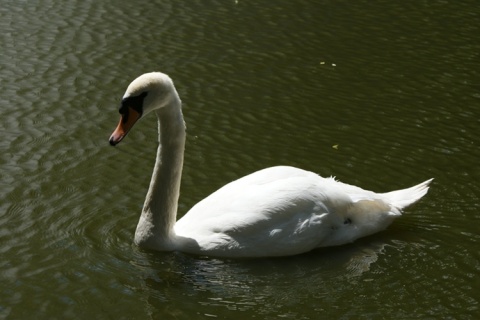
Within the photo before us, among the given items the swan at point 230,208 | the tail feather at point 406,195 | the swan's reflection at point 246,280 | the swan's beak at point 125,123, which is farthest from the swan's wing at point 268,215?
the swan's beak at point 125,123

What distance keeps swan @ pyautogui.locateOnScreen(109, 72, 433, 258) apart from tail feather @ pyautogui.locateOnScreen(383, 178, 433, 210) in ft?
1.45

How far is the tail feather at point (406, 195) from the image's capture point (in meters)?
8.05

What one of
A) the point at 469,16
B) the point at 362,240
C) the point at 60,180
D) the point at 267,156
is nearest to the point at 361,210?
the point at 362,240

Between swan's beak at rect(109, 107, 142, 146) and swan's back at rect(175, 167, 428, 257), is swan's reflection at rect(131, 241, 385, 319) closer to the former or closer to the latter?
swan's back at rect(175, 167, 428, 257)

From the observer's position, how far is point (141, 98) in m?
7.27

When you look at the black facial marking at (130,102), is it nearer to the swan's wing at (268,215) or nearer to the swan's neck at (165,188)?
the swan's neck at (165,188)

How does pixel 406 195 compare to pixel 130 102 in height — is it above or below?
below

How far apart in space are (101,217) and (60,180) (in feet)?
2.67

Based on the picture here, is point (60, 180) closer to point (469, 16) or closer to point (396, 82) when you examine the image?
point (396, 82)

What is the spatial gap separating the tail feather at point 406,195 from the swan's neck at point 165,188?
1.92 m

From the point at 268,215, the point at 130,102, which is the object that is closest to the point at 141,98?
the point at 130,102

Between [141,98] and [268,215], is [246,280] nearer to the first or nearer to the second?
[268,215]

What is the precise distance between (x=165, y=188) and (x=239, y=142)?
2240 millimetres

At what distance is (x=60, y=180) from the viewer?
8.50m
